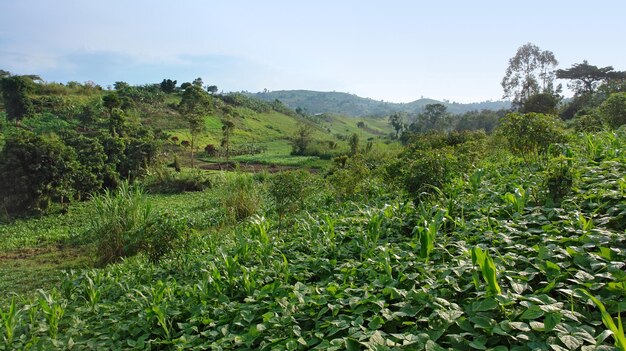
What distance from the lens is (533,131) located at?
526cm

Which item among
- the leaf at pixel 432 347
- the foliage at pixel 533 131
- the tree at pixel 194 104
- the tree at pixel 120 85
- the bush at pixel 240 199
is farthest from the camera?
the tree at pixel 120 85

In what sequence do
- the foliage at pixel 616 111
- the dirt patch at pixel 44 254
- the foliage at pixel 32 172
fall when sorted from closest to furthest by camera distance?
1. the foliage at pixel 616 111
2. the dirt patch at pixel 44 254
3. the foliage at pixel 32 172

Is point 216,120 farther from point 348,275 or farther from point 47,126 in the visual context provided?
point 348,275

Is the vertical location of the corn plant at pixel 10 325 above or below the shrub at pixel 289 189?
below

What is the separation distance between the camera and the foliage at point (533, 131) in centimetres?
523

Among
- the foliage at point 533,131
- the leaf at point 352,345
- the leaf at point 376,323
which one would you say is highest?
the foliage at point 533,131

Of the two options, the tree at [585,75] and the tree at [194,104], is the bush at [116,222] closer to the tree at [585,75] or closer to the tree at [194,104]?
the tree at [194,104]

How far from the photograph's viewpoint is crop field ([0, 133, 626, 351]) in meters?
1.90

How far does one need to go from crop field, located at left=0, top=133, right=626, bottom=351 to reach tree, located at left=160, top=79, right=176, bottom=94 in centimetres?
4888

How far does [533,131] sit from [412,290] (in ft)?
13.3

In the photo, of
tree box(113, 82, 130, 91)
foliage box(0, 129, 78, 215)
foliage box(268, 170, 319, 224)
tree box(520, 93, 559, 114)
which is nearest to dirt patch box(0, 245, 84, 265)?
foliage box(0, 129, 78, 215)

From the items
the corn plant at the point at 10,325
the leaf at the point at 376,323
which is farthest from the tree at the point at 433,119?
the leaf at the point at 376,323

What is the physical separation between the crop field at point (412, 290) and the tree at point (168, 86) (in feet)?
160

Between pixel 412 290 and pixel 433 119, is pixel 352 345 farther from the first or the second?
pixel 433 119
